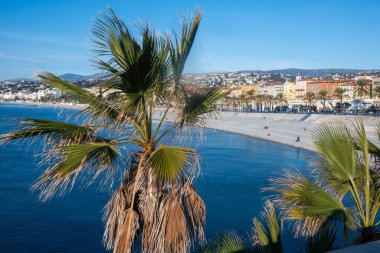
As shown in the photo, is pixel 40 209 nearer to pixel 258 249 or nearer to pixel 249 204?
pixel 249 204

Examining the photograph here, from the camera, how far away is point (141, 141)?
13.8ft

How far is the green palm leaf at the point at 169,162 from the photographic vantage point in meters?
3.70

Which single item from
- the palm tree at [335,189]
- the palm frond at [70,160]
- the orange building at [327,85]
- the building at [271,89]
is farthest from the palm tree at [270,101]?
the palm frond at [70,160]

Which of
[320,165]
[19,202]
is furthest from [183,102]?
[19,202]

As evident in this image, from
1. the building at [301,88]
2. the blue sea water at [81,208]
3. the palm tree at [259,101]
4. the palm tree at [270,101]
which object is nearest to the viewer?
the blue sea water at [81,208]

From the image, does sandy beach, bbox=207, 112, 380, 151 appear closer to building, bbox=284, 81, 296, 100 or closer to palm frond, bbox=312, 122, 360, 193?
palm frond, bbox=312, 122, 360, 193

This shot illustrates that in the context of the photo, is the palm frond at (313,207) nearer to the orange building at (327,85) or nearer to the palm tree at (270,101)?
the palm tree at (270,101)

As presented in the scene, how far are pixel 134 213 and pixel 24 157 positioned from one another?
108ft

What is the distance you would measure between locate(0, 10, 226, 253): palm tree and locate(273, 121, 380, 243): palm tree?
115 cm

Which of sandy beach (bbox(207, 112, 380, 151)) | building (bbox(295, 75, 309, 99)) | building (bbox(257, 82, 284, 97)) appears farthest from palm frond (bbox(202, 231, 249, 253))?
building (bbox(257, 82, 284, 97))

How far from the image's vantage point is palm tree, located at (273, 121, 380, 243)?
4.53 metres

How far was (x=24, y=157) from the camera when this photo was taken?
34.6 metres

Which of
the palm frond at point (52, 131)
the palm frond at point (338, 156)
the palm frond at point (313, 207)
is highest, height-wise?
the palm frond at point (52, 131)

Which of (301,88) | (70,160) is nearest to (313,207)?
(70,160)
